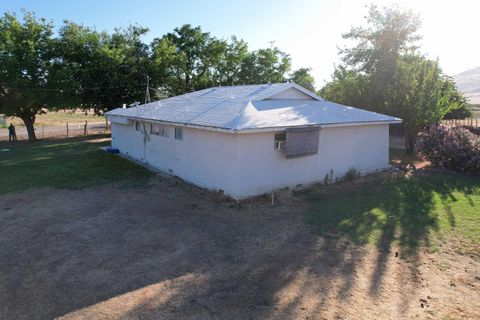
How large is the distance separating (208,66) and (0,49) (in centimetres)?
1487

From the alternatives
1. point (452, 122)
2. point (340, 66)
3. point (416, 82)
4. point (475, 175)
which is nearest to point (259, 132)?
point (475, 175)

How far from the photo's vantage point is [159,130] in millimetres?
14406

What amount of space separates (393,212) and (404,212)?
27 cm

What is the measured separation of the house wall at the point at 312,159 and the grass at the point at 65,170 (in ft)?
14.0

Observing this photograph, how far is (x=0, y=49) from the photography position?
22641mm

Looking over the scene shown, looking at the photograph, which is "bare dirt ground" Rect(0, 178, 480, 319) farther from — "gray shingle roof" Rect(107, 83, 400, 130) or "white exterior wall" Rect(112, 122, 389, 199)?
"gray shingle roof" Rect(107, 83, 400, 130)

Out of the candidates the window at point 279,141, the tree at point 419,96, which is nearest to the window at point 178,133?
the window at point 279,141

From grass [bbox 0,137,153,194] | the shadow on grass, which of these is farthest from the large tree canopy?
grass [bbox 0,137,153,194]

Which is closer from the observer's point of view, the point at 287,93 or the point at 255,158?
the point at 255,158

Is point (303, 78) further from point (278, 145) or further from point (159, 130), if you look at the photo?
point (278, 145)

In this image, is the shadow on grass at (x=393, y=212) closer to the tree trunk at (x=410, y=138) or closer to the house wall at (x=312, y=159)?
the house wall at (x=312, y=159)

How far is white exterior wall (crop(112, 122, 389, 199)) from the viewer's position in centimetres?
1013

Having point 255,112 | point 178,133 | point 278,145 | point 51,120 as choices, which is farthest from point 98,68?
point 51,120

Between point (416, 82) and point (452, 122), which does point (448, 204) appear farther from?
point (452, 122)
